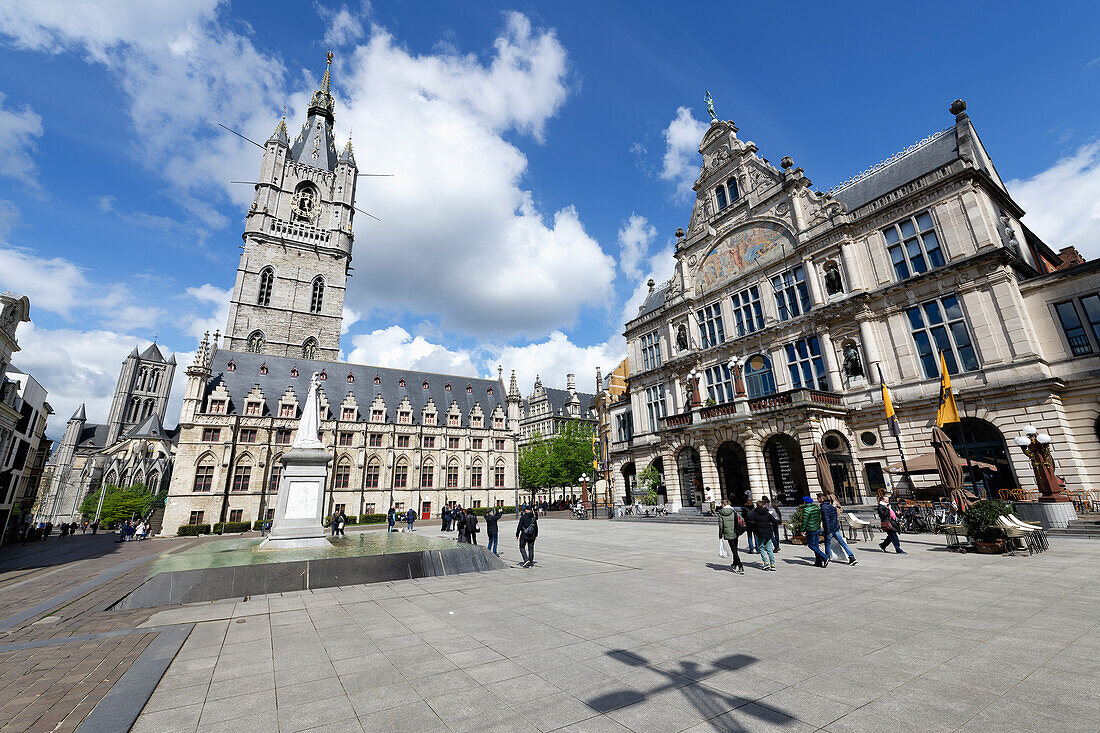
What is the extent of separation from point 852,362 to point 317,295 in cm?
6974

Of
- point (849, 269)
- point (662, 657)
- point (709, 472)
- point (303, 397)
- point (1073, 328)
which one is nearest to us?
point (662, 657)

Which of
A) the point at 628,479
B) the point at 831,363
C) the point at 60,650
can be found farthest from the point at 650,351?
the point at 60,650

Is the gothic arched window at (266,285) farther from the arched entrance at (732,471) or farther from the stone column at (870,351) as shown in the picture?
the stone column at (870,351)

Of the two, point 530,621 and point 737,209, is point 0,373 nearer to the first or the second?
point 530,621

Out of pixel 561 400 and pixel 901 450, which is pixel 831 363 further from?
pixel 561 400

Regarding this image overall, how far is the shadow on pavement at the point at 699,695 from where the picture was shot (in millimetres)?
3854

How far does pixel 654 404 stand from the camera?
130 feet

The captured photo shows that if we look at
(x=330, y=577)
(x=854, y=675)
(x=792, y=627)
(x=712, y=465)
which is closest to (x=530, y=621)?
(x=792, y=627)

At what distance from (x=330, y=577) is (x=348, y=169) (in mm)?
84578

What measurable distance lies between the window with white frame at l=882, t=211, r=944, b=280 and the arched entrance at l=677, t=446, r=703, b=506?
17.6m

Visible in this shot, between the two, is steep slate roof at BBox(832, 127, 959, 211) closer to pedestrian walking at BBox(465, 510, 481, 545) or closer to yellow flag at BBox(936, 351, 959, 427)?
yellow flag at BBox(936, 351, 959, 427)

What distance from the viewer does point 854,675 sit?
4652mm

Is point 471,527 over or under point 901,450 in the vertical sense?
under

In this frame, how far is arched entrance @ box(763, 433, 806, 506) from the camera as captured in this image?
28578 millimetres
